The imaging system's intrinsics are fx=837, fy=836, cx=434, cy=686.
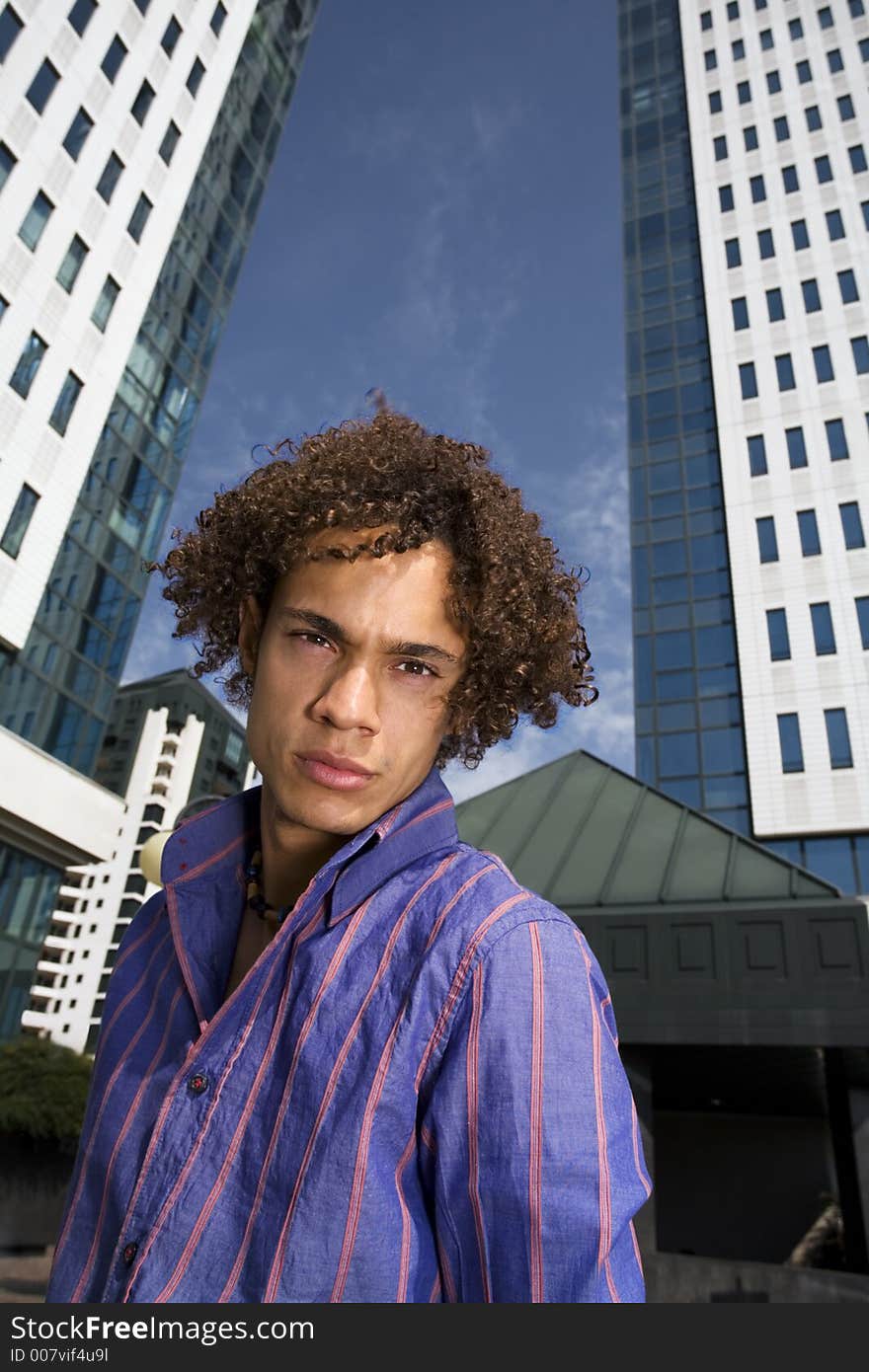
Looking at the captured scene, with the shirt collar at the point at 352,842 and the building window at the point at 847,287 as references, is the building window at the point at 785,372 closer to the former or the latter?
the building window at the point at 847,287

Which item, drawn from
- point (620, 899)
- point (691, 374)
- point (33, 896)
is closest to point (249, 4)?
point (691, 374)

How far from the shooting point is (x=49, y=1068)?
25.2 metres

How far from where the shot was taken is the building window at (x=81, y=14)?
24.5 m

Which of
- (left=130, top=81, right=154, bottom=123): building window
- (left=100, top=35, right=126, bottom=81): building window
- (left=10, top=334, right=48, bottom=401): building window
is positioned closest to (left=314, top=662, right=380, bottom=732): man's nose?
(left=10, top=334, right=48, bottom=401): building window

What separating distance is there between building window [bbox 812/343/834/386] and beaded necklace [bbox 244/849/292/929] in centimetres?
3925

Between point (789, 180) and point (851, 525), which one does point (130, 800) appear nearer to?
point (851, 525)

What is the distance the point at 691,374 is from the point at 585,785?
3005 cm

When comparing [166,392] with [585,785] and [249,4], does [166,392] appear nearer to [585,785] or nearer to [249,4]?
[249,4]

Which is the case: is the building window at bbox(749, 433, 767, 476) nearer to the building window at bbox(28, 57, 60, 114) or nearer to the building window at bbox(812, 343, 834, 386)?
the building window at bbox(812, 343, 834, 386)

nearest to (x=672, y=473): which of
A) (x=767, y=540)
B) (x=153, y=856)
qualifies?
(x=767, y=540)

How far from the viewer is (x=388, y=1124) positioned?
113 centimetres

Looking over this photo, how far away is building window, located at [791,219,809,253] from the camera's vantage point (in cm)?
3791

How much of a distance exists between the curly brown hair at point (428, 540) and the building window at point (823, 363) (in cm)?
3844

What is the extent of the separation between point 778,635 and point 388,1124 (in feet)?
110
